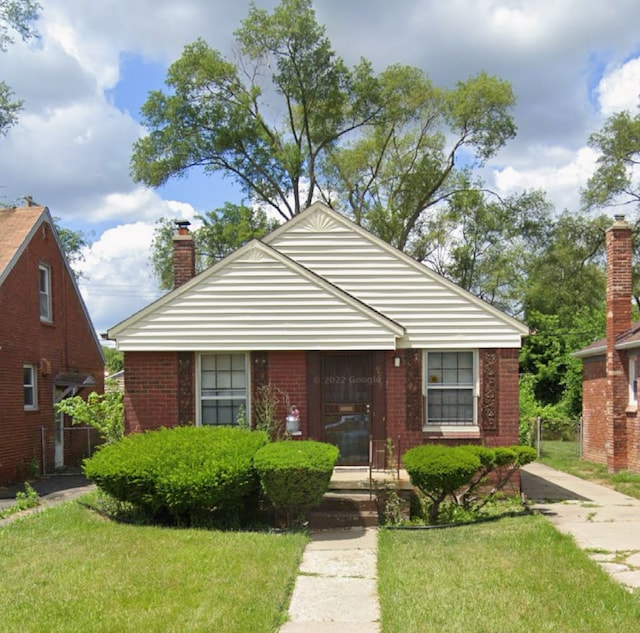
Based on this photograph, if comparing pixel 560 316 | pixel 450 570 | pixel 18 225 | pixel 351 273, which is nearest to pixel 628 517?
pixel 450 570

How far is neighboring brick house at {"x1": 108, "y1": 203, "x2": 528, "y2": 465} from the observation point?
12000mm

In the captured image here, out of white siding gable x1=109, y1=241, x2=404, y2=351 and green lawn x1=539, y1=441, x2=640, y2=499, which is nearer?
white siding gable x1=109, y1=241, x2=404, y2=351

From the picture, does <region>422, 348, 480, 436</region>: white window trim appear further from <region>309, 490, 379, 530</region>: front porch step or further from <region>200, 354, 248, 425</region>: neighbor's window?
<region>200, 354, 248, 425</region>: neighbor's window

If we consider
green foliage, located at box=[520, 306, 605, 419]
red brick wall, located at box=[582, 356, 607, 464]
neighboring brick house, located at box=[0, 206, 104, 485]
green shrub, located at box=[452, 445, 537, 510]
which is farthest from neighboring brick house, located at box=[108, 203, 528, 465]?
green foliage, located at box=[520, 306, 605, 419]

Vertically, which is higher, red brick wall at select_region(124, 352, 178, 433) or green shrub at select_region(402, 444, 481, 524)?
red brick wall at select_region(124, 352, 178, 433)

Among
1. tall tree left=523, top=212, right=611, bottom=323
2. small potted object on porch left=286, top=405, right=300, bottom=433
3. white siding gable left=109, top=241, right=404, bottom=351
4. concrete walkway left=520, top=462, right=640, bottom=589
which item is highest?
tall tree left=523, top=212, right=611, bottom=323

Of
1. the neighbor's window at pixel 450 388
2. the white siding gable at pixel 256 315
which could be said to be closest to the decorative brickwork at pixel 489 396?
the neighbor's window at pixel 450 388

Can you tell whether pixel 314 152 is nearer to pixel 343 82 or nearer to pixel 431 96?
pixel 343 82

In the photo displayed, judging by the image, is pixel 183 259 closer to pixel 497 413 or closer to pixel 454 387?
pixel 454 387

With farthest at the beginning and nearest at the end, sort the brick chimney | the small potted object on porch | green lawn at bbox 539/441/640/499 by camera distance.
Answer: green lawn at bbox 539/441/640/499
the brick chimney
the small potted object on porch

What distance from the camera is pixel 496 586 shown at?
682 centimetres

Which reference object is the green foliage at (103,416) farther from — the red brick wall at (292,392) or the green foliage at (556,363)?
the green foliage at (556,363)

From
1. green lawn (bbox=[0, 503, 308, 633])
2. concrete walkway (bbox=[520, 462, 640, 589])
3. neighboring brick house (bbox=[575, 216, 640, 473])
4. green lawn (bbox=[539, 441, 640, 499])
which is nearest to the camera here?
green lawn (bbox=[0, 503, 308, 633])

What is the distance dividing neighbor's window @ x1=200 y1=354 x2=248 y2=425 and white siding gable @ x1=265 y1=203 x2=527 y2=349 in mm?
2351
